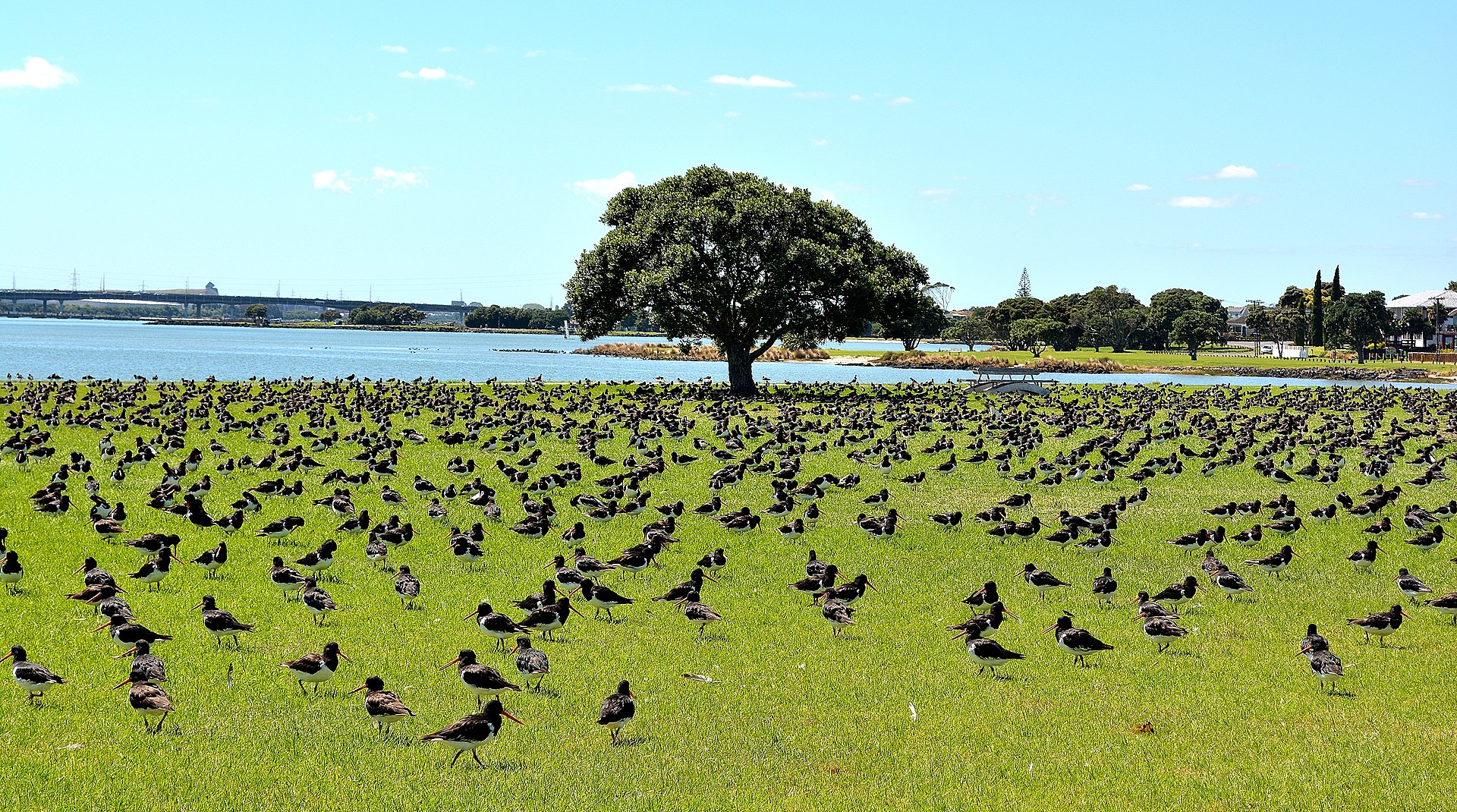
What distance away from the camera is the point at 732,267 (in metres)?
70.2

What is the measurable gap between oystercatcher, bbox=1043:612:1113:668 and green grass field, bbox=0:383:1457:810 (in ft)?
1.22

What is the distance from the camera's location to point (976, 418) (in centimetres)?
5506

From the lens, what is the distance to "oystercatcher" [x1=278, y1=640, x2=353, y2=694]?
44.5 ft

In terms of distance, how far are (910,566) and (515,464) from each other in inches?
701

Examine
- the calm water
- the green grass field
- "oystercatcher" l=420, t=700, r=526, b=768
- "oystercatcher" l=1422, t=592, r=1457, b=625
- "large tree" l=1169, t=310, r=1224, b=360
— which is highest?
"large tree" l=1169, t=310, r=1224, b=360

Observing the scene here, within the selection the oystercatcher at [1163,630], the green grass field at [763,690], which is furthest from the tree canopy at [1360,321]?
the oystercatcher at [1163,630]

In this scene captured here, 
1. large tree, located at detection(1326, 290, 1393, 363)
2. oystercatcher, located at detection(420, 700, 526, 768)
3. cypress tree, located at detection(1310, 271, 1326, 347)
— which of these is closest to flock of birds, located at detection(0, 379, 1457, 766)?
oystercatcher, located at detection(420, 700, 526, 768)

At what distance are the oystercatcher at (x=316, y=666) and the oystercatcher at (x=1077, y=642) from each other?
9750mm

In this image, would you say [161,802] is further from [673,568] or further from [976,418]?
[976,418]

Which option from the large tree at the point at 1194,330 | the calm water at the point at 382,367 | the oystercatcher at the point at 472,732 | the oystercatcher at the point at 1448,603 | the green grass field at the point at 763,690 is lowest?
the green grass field at the point at 763,690

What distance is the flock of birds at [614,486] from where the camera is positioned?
53.8 feet

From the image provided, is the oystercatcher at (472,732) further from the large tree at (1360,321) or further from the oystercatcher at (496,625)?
the large tree at (1360,321)

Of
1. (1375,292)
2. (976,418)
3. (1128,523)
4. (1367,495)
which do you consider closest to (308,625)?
(1128,523)

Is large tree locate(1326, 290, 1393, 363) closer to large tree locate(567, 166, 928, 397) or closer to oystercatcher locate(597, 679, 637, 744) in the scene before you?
large tree locate(567, 166, 928, 397)
